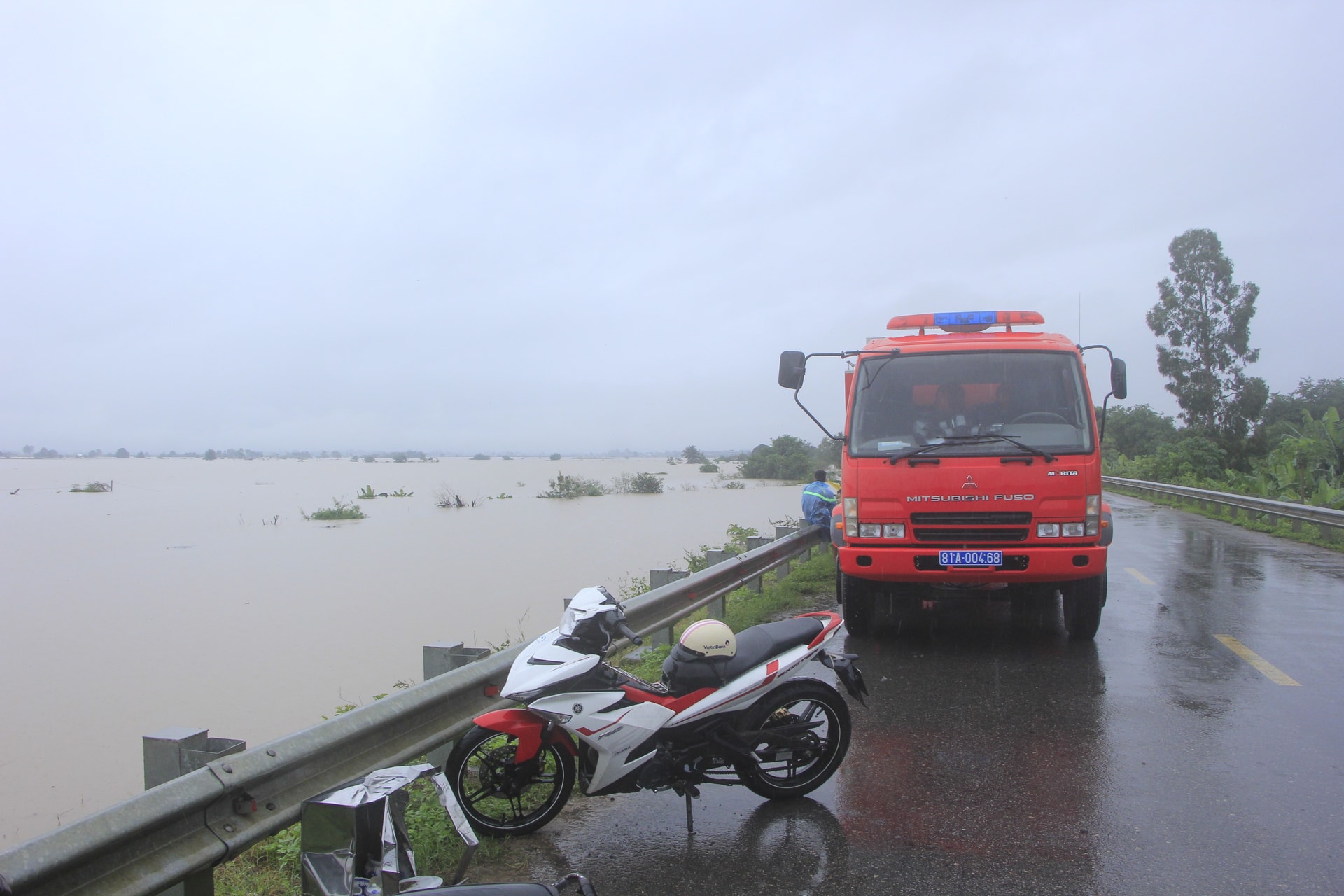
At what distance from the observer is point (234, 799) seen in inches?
114

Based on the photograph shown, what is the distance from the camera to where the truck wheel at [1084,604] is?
708 cm

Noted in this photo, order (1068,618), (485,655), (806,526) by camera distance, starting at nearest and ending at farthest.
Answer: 1. (485,655)
2. (1068,618)
3. (806,526)

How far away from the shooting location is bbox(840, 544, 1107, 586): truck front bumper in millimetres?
6590

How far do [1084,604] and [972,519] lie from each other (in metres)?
1.35

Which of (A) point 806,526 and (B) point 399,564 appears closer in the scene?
(A) point 806,526

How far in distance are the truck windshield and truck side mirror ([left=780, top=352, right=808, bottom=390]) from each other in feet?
1.56

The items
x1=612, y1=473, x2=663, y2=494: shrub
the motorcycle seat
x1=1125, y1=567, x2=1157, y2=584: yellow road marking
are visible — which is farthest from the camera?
x1=612, y1=473, x2=663, y2=494: shrub

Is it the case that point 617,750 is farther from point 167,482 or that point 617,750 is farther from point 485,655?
point 167,482

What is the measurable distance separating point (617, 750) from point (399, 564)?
14638mm

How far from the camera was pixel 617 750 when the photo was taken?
379cm

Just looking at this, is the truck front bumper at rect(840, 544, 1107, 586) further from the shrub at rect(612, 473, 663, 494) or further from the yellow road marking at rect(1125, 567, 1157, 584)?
the shrub at rect(612, 473, 663, 494)

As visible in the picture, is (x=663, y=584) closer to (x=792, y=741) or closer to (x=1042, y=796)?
(x=792, y=741)

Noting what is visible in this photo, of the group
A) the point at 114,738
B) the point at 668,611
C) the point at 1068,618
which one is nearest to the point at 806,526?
the point at 1068,618

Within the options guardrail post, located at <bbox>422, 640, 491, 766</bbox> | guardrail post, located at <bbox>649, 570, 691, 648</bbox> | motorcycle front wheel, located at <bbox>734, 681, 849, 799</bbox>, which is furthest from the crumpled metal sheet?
guardrail post, located at <bbox>649, 570, 691, 648</bbox>
